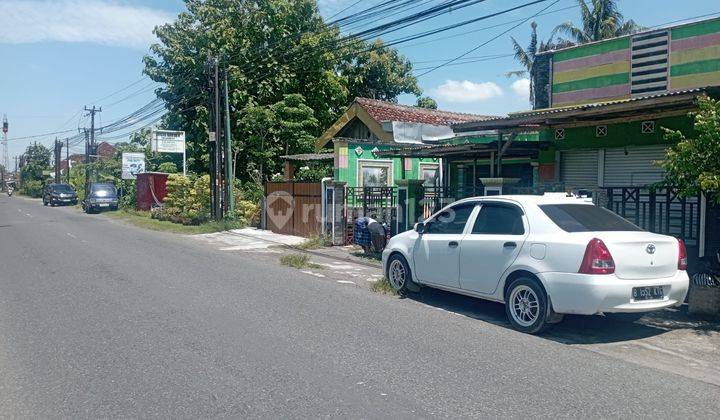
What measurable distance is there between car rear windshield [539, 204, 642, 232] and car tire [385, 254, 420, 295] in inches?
103

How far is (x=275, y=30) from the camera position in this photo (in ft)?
102

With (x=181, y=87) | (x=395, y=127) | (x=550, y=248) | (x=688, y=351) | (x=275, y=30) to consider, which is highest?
(x=275, y=30)

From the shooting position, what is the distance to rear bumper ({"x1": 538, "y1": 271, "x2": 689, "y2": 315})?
6.43m

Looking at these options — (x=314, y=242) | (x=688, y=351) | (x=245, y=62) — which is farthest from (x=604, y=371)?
(x=245, y=62)

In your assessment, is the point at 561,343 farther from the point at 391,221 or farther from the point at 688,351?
the point at 391,221

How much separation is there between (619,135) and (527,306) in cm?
606

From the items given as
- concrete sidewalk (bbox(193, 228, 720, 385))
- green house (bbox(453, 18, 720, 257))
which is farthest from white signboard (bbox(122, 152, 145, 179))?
concrete sidewalk (bbox(193, 228, 720, 385))

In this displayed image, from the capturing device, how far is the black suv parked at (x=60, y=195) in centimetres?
4566

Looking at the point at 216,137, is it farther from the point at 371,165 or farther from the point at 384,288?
the point at 384,288

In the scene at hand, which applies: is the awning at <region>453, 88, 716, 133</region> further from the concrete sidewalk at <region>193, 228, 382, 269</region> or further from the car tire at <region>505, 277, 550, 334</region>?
the concrete sidewalk at <region>193, 228, 382, 269</region>

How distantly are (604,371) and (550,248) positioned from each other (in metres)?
1.59

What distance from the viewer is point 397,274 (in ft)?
31.3

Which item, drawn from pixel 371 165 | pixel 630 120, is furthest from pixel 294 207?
pixel 630 120

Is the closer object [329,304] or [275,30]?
[329,304]
